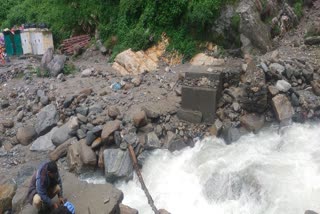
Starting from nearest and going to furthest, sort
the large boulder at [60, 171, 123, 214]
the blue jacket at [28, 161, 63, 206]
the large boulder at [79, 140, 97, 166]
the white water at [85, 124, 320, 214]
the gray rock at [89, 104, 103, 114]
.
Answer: the blue jacket at [28, 161, 63, 206] → the large boulder at [60, 171, 123, 214] → the white water at [85, 124, 320, 214] → the large boulder at [79, 140, 97, 166] → the gray rock at [89, 104, 103, 114]

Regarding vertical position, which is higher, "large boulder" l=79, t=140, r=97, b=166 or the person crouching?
the person crouching

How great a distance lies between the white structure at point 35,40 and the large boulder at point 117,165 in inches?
343

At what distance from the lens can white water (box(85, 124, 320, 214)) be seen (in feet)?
22.4

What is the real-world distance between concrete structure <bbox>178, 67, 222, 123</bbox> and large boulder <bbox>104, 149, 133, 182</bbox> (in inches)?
79.8

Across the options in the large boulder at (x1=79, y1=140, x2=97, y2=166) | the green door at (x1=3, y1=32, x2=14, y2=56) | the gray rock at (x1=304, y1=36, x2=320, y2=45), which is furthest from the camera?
the green door at (x1=3, y1=32, x2=14, y2=56)

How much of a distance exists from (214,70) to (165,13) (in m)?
4.20

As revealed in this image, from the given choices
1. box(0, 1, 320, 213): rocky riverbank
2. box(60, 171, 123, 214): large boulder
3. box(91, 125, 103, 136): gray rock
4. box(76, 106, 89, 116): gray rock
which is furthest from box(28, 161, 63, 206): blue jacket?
box(76, 106, 89, 116): gray rock

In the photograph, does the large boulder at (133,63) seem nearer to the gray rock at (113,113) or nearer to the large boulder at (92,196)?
the gray rock at (113,113)

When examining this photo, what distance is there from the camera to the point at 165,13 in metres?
12.8

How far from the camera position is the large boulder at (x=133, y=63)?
12.0 metres

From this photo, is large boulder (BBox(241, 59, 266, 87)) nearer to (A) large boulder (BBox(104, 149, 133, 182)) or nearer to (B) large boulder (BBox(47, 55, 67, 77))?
(A) large boulder (BBox(104, 149, 133, 182))

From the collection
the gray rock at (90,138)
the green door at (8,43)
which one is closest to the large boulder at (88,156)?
the gray rock at (90,138)

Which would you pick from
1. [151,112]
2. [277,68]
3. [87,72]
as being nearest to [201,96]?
[151,112]

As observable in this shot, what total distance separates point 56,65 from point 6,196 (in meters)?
6.47
